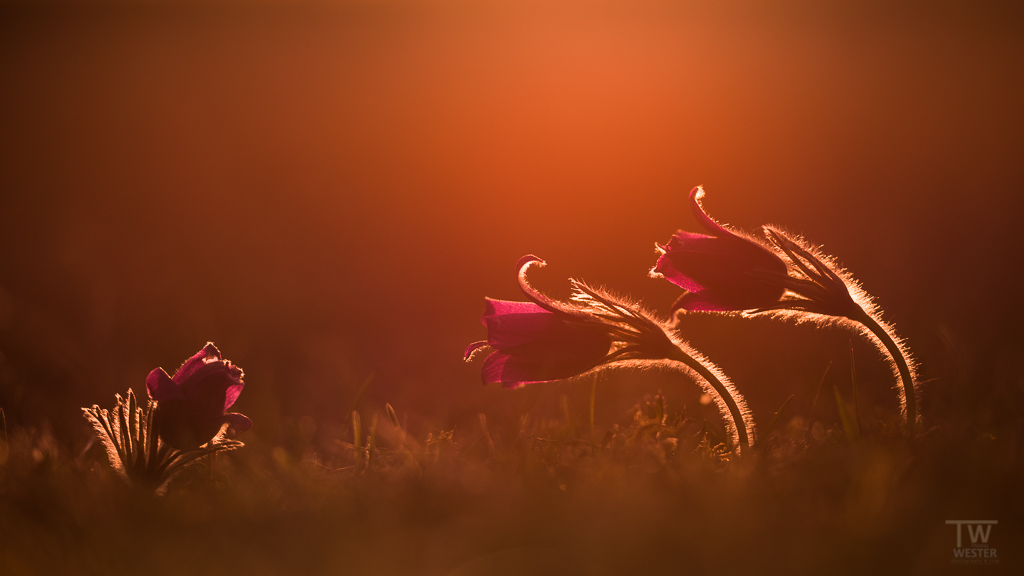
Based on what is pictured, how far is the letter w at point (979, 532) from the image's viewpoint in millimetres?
1250

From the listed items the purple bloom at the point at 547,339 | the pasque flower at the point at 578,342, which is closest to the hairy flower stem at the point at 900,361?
the pasque flower at the point at 578,342

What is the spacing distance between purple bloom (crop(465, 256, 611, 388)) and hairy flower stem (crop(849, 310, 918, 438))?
692 mm

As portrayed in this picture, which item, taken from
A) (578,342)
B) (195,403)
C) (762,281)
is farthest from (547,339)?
(195,403)

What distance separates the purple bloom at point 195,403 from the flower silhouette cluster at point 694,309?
2.27 feet

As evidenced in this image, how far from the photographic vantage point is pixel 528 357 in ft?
6.18

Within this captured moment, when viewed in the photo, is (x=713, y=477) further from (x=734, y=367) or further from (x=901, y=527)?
(x=734, y=367)

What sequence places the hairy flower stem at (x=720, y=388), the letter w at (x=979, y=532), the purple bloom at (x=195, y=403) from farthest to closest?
the hairy flower stem at (x=720, y=388)
the purple bloom at (x=195, y=403)
the letter w at (x=979, y=532)

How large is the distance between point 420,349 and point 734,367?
6.85 feet

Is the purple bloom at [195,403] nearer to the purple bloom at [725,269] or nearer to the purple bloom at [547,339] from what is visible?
the purple bloom at [547,339]

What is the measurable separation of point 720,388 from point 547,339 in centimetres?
49

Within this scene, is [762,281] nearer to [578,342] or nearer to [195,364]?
[578,342]

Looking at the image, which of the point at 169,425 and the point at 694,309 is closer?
the point at 169,425

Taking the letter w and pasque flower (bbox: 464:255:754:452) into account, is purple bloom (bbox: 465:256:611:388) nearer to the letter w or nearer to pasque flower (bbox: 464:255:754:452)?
pasque flower (bbox: 464:255:754:452)

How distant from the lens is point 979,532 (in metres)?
1.27
